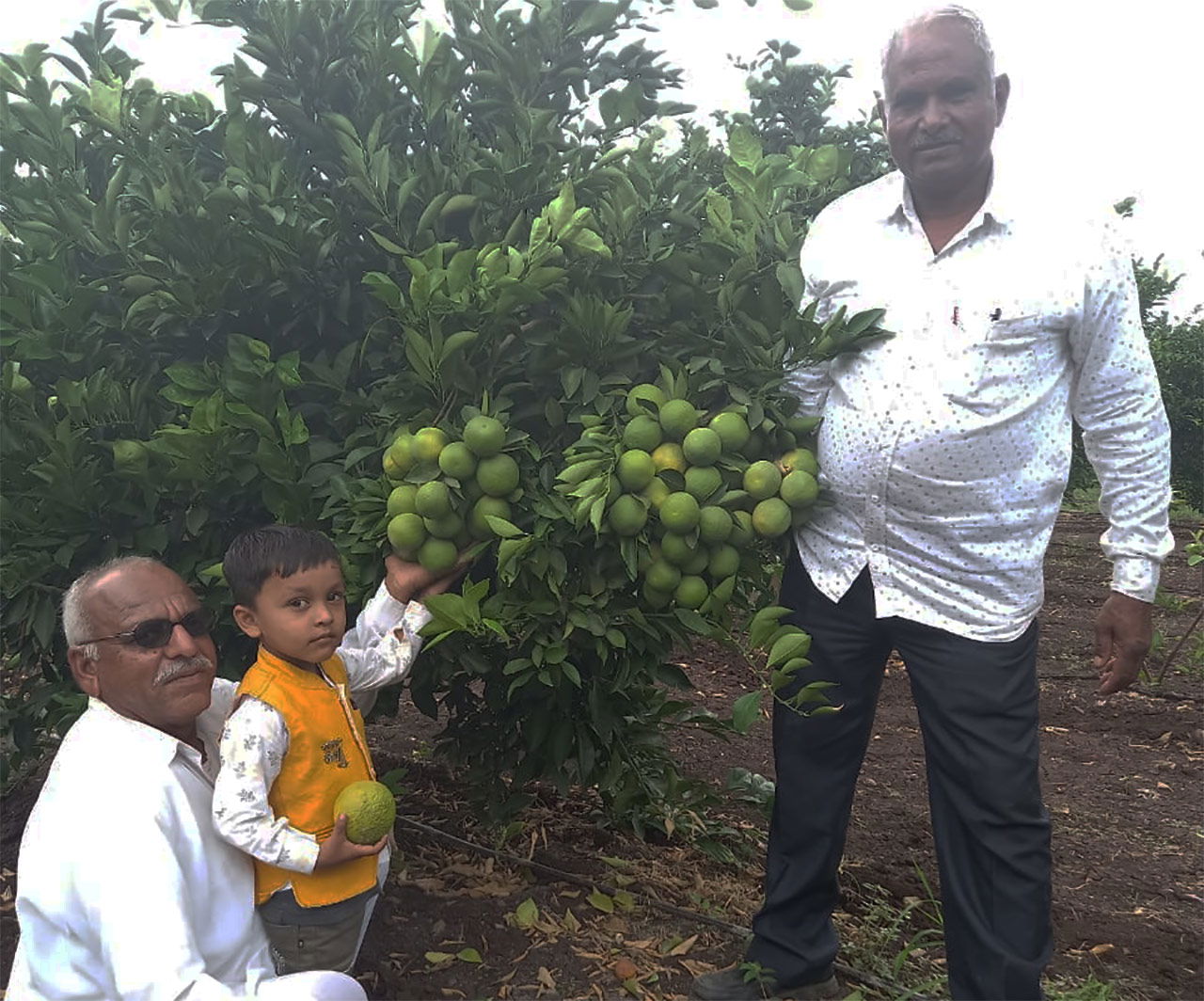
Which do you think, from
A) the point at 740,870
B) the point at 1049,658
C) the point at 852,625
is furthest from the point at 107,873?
the point at 1049,658

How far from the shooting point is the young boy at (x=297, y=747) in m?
1.93

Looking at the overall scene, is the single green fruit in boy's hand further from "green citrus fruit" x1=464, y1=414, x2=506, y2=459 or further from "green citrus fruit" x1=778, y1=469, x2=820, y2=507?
"green citrus fruit" x1=778, y1=469, x2=820, y2=507

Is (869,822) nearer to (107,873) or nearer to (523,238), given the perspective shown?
(523,238)

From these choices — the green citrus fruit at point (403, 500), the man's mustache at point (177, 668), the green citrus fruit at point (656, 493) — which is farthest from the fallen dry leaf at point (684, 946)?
the man's mustache at point (177, 668)

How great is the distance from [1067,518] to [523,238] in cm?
1213

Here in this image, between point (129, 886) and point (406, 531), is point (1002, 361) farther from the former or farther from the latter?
point (129, 886)

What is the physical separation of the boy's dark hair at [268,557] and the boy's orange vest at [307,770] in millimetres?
150

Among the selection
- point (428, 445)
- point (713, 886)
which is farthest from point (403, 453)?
point (713, 886)

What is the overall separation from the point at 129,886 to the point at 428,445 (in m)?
0.96

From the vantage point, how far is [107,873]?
5.25ft

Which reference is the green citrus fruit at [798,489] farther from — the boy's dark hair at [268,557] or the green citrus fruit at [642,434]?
the boy's dark hair at [268,557]

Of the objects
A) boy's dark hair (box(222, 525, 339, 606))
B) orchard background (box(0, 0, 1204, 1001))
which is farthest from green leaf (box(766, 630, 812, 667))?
boy's dark hair (box(222, 525, 339, 606))

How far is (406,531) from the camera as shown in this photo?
211 centimetres

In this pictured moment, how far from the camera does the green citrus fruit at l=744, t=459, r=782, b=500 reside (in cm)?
223
